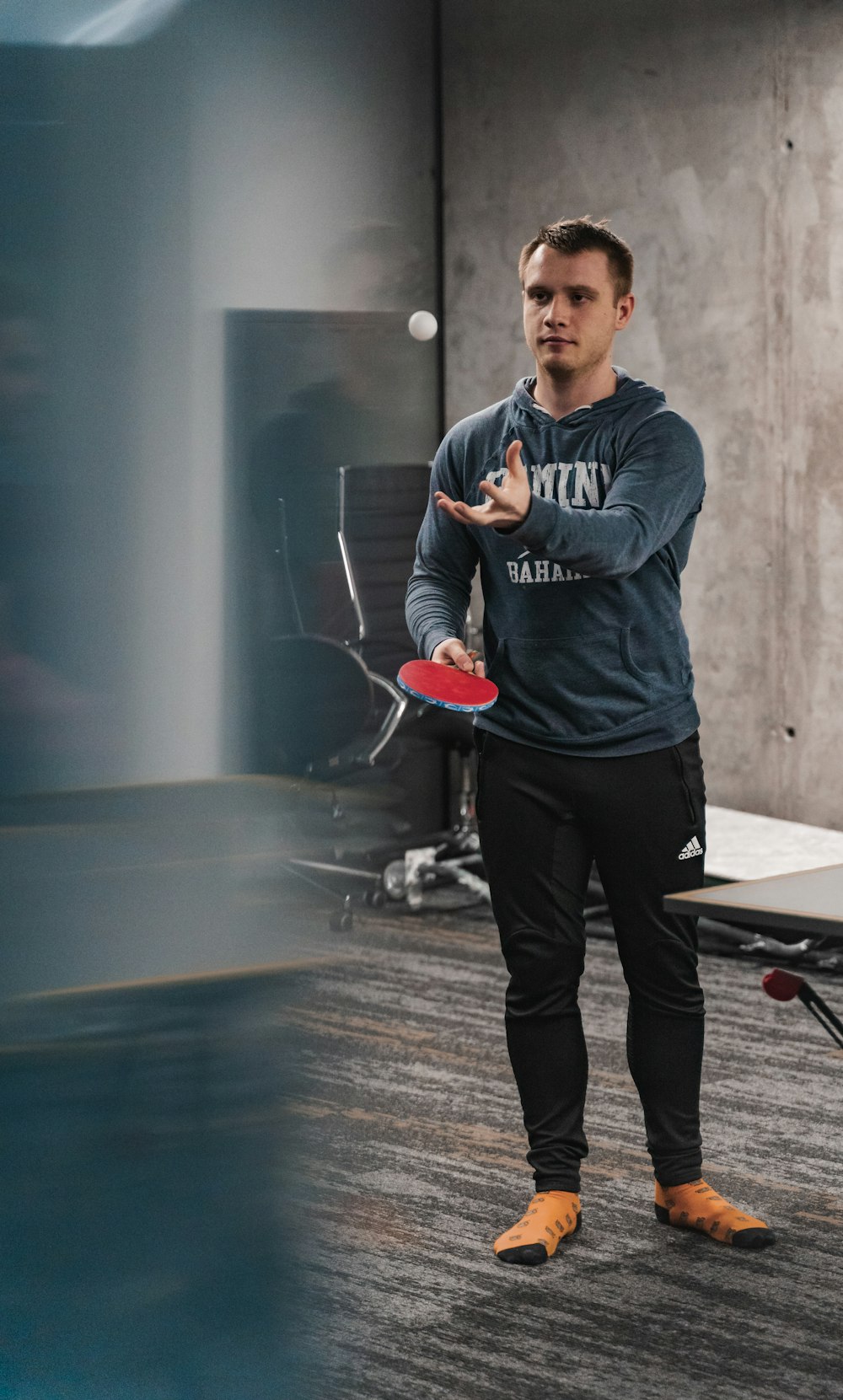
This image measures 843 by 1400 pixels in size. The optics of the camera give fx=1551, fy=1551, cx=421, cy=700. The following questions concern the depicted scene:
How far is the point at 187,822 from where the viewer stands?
0.52 metres

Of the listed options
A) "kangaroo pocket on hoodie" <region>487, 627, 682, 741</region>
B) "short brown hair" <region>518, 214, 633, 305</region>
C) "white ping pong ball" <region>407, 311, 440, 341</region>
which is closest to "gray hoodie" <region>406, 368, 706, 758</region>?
"kangaroo pocket on hoodie" <region>487, 627, 682, 741</region>

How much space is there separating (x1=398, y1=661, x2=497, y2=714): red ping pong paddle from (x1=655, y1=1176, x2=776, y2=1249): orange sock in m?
0.88

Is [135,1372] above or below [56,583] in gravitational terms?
below

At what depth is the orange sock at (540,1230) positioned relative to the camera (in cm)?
205

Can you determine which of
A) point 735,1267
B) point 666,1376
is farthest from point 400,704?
point 666,1376

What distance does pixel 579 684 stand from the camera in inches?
76.6

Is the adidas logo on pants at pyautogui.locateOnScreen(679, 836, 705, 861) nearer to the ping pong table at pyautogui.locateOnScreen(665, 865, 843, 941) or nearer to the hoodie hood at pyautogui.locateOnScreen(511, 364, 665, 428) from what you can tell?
the ping pong table at pyautogui.locateOnScreen(665, 865, 843, 941)

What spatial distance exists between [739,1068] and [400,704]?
169 cm

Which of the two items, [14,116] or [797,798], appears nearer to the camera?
[14,116]

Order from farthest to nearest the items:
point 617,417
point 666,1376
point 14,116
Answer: point 617,417, point 666,1376, point 14,116

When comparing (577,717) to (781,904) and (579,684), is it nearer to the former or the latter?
(579,684)

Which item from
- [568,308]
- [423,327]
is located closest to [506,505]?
[568,308]

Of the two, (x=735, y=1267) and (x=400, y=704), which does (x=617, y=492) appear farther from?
(x=400, y=704)

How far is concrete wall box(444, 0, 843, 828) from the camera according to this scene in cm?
439
